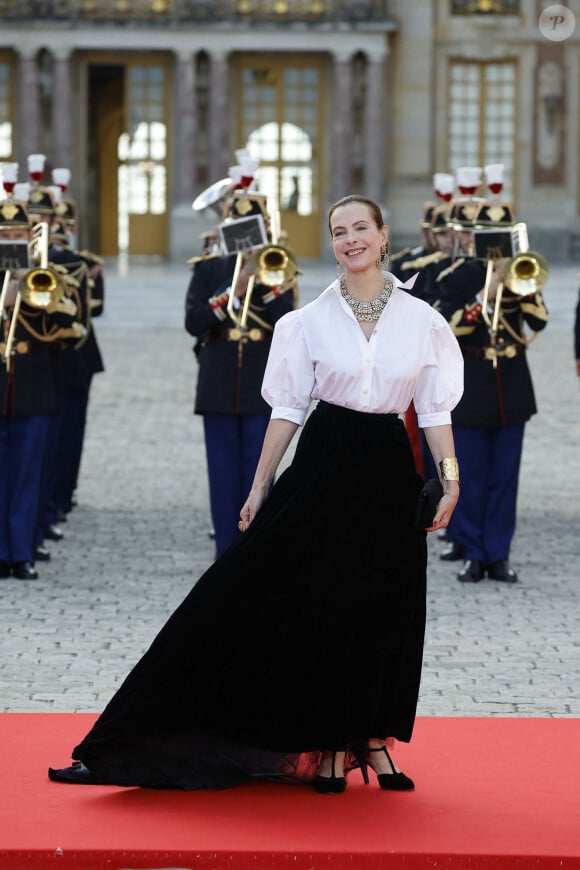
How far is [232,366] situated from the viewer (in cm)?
871

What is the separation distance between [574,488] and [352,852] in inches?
298

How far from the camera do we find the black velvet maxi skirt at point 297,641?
4801 millimetres

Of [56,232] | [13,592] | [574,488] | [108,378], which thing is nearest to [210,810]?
[13,592]

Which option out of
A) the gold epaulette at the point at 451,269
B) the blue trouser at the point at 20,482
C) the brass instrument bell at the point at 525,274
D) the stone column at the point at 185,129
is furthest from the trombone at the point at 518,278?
the stone column at the point at 185,129

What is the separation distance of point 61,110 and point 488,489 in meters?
24.3

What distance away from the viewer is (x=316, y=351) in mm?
4879

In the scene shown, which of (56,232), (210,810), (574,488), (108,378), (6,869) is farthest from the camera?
(108,378)

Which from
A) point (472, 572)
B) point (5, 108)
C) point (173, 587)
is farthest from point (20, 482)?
point (5, 108)

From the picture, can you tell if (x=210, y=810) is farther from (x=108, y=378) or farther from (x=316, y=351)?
(x=108, y=378)

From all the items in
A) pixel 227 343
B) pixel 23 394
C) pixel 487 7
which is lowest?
pixel 23 394

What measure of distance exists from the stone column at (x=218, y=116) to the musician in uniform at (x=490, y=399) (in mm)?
23395

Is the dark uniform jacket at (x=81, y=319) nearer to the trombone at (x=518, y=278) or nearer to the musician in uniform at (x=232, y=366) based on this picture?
the musician in uniform at (x=232, y=366)

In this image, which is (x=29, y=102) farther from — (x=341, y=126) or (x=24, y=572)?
(x=24, y=572)

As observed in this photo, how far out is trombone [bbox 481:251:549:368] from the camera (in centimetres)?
866
